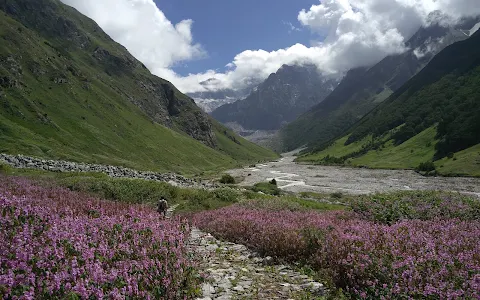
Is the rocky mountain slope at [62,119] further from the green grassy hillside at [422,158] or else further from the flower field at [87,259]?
the green grassy hillside at [422,158]

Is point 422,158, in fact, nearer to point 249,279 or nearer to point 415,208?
point 415,208

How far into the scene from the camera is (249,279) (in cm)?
850

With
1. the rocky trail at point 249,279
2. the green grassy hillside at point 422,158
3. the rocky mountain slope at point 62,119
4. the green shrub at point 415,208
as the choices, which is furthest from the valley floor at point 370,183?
the rocky trail at point 249,279

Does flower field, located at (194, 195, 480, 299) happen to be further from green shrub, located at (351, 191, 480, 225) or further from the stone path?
the stone path

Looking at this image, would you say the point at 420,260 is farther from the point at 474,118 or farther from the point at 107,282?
the point at 474,118

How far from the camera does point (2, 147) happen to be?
51.9m

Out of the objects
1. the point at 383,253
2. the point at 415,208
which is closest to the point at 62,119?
the point at 415,208

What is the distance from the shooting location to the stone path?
7359mm

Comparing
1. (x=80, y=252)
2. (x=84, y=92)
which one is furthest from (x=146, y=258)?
(x=84, y=92)

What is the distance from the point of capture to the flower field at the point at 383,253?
570 centimetres

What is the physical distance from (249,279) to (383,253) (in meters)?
3.37

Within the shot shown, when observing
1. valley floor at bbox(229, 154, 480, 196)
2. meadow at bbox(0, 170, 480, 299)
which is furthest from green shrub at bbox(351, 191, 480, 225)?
valley floor at bbox(229, 154, 480, 196)

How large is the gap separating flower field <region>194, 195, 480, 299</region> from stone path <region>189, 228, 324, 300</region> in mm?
562

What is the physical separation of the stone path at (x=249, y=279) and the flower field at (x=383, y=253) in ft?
1.84
